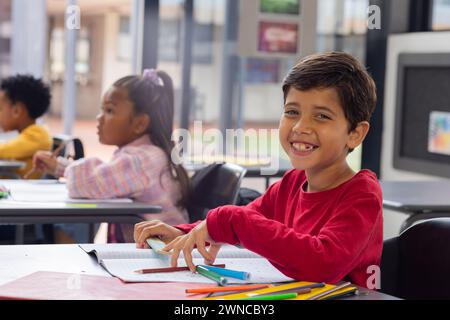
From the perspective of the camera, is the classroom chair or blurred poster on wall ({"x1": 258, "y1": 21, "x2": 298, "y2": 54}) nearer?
the classroom chair

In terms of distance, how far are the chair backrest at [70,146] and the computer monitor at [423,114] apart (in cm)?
208

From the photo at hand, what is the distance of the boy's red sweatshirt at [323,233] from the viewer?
1.37 meters

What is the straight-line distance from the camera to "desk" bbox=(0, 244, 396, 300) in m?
1.36

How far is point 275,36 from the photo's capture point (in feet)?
16.9

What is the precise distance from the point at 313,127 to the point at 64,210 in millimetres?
1160

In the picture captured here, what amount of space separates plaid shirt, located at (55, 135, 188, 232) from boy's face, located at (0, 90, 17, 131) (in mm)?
1549

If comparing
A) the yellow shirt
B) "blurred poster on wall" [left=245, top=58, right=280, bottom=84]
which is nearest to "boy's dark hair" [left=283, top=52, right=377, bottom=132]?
the yellow shirt

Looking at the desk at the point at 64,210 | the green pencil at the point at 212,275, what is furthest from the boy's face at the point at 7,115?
the green pencil at the point at 212,275

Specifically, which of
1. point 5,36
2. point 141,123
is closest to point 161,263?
point 141,123

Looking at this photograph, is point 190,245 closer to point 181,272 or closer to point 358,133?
point 181,272

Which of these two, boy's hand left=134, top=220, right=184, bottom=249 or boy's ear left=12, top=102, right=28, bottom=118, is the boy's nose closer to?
boy's hand left=134, top=220, right=184, bottom=249

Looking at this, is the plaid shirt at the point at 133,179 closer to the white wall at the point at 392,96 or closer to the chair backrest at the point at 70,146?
the chair backrest at the point at 70,146

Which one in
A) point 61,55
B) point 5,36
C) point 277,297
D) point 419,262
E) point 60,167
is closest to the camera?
point 277,297

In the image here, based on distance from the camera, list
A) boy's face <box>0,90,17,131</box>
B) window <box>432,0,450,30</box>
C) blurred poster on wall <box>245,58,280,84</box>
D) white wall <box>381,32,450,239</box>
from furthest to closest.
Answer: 1. blurred poster on wall <box>245,58,280,84</box>
2. window <box>432,0,450,30</box>
3. white wall <box>381,32,450,239</box>
4. boy's face <box>0,90,17,131</box>
